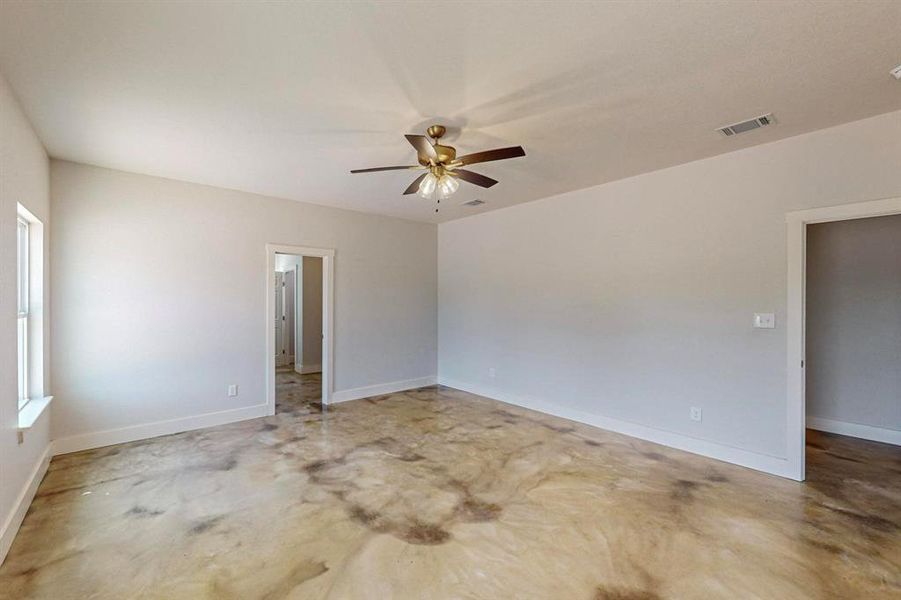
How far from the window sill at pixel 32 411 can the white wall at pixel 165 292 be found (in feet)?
1.23

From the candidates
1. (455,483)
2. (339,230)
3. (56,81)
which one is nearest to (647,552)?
(455,483)

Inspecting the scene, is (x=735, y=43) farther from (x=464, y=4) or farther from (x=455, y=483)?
(x=455, y=483)

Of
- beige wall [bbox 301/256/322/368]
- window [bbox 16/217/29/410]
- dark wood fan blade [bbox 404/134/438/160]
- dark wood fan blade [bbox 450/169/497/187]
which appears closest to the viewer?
dark wood fan blade [bbox 404/134/438/160]

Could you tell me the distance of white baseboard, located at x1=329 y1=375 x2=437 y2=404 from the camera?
5654 millimetres

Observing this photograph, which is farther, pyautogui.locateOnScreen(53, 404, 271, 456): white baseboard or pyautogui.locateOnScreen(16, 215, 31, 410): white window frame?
pyautogui.locateOnScreen(53, 404, 271, 456): white baseboard

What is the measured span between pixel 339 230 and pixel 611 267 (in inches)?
142

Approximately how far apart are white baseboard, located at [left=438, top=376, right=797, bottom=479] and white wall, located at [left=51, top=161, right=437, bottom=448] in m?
2.52

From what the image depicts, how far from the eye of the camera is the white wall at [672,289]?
3.27 m

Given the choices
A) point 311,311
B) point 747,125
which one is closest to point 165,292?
point 311,311

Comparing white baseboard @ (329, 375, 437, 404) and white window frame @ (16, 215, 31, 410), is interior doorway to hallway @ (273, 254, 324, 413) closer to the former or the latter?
white baseboard @ (329, 375, 437, 404)

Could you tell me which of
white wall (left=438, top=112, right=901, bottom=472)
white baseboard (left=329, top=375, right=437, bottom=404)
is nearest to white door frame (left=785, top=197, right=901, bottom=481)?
white wall (left=438, top=112, right=901, bottom=472)

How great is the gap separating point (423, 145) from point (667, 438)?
3.63 metres

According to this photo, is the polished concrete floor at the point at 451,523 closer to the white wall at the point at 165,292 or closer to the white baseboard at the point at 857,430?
the white baseboard at the point at 857,430

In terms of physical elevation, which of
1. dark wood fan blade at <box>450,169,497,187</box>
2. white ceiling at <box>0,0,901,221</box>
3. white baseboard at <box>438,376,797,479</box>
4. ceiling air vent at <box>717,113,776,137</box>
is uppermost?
white ceiling at <box>0,0,901,221</box>
